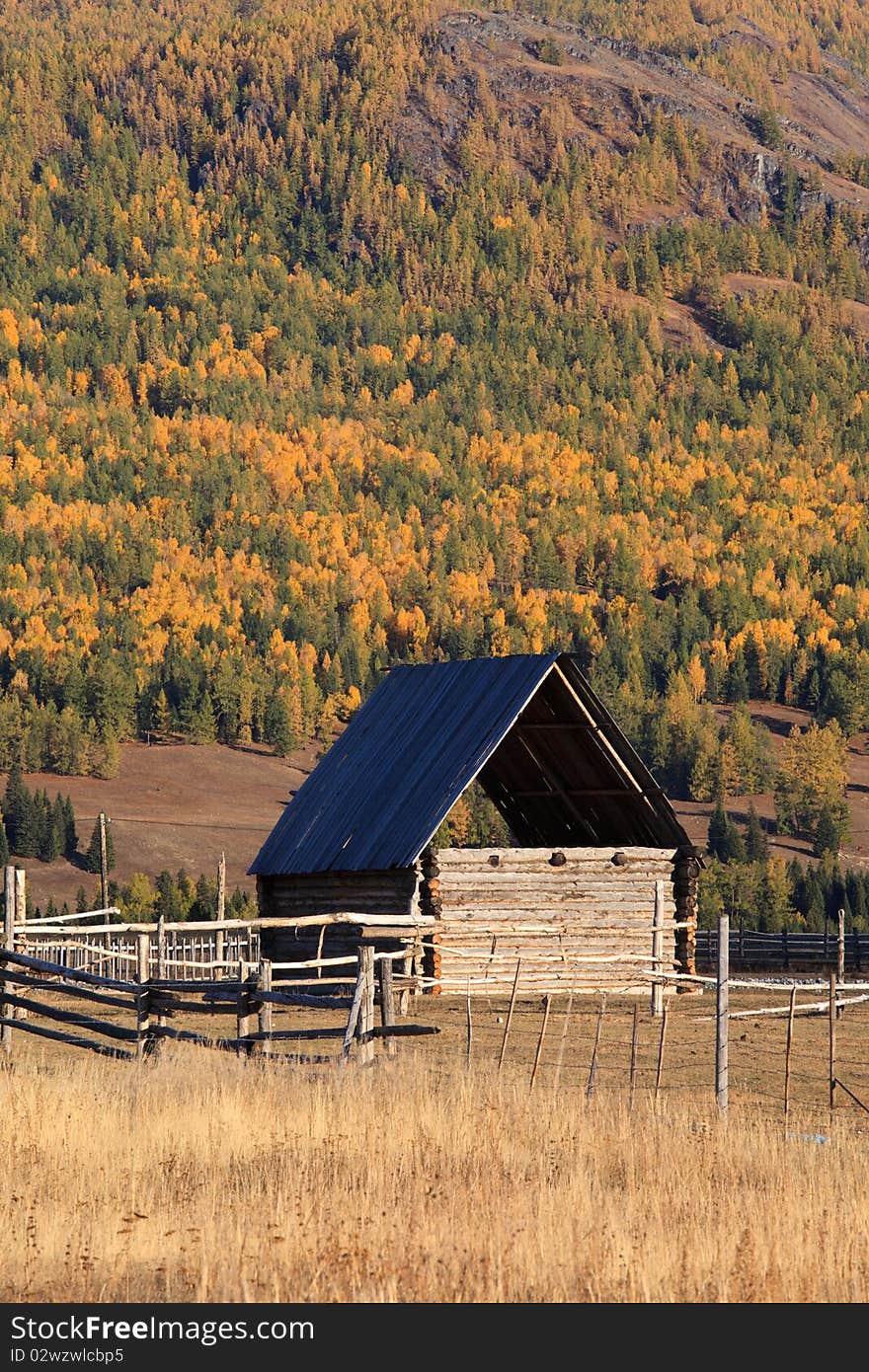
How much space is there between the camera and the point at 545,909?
126 feet

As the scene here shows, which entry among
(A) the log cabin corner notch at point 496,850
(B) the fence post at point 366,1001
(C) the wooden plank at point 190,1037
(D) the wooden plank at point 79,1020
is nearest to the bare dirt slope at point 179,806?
(A) the log cabin corner notch at point 496,850

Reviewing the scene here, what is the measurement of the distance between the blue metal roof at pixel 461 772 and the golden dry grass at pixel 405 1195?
15.5 meters

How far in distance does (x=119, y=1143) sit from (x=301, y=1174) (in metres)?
1.95

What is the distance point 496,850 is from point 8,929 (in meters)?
10.8

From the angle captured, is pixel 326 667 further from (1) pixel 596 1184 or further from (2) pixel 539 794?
(1) pixel 596 1184

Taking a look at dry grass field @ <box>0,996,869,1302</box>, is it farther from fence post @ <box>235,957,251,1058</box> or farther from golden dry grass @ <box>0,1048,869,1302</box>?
fence post @ <box>235,957,251,1058</box>

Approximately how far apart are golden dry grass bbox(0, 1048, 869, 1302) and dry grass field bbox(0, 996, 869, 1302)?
25 millimetres

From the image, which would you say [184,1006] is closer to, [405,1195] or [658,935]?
[405,1195]

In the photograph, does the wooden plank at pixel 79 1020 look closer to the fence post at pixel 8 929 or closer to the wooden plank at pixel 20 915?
the fence post at pixel 8 929

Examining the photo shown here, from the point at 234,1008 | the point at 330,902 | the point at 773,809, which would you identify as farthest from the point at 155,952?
the point at 773,809

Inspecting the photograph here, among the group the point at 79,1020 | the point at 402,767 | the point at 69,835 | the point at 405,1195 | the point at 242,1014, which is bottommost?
the point at 405,1195

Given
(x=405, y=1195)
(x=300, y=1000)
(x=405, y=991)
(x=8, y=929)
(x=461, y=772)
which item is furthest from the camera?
(x=461, y=772)

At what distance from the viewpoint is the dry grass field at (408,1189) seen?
1387cm

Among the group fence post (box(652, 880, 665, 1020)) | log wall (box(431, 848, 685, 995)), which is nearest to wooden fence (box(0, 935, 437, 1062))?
fence post (box(652, 880, 665, 1020))
